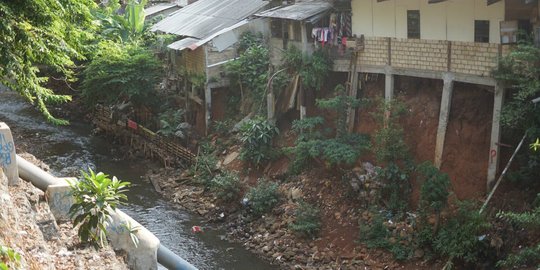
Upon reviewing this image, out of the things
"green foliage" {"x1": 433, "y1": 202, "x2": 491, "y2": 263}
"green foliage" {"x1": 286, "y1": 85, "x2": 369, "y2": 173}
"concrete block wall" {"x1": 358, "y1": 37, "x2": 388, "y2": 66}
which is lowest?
"green foliage" {"x1": 433, "y1": 202, "x2": 491, "y2": 263}

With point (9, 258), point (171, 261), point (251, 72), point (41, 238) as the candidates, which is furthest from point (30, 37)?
point (251, 72)

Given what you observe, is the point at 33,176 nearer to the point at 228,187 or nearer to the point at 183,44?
the point at 228,187

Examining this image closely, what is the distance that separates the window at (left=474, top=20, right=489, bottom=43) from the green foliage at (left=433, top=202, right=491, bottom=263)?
172 inches

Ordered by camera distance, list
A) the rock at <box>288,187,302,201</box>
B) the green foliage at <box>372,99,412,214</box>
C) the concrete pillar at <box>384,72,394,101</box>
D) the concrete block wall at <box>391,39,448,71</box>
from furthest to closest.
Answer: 1. the rock at <box>288,187,302,201</box>
2. the concrete pillar at <box>384,72,394,101</box>
3. the concrete block wall at <box>391,39,448,71</box>
4. the green foliage at <box>372,99,412,214</box>

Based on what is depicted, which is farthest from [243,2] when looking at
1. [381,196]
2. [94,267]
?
[94,267]

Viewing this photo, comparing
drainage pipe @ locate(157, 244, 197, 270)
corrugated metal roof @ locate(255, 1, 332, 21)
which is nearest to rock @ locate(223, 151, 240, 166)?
corrugated metal roof @ locate(255, 1, 332, 21)

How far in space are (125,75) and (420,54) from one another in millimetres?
12895

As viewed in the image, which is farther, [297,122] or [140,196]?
[140,196]

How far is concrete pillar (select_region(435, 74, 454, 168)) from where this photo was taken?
17984mm

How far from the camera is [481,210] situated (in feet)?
51.1

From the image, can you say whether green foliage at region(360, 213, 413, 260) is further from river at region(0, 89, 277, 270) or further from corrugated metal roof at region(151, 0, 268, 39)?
corrugated metal roof at region(151, 0, 268, 39)

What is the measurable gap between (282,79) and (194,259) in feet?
24.4

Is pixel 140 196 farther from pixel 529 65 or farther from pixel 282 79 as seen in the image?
pixel 529 65

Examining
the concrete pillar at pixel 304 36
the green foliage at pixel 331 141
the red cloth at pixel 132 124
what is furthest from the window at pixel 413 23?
the red cloth at pixel 132 124
